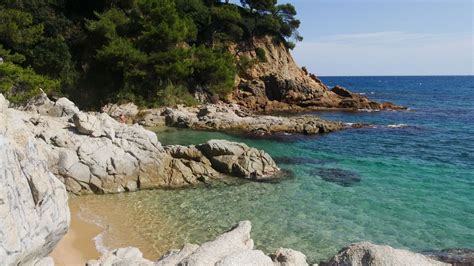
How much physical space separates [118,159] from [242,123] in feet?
63.7

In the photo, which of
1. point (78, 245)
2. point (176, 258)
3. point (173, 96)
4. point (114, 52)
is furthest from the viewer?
point (173, 96)

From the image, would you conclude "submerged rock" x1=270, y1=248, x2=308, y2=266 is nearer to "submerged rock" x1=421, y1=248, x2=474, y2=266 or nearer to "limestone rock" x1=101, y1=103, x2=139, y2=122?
"submerged rock" x1=421, y1=248, x2=474, y2=266

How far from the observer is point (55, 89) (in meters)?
38.2

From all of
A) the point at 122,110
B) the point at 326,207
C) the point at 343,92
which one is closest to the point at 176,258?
the point at 326,207

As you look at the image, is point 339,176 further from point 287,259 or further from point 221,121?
point 221,121

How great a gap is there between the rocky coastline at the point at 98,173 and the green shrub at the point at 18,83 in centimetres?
132

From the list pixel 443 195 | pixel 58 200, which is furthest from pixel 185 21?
pixel 58 200

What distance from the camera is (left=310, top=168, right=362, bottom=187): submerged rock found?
67.5 ft

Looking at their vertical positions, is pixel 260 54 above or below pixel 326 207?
above

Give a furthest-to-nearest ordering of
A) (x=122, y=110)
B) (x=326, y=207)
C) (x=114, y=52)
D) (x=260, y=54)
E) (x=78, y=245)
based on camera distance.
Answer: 1. (x=260, y=54)
2. (x=122, y=110)
3. (x=114, y=52)
4. (x=326, y=207)
5. (x=78, y=245)

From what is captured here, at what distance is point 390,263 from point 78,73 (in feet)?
132

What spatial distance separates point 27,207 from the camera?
20.7ft

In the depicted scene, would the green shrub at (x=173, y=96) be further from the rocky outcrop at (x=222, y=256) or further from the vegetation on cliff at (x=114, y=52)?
the rocky outcrop at (x=222, y=256)

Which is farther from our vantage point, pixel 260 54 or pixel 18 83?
pixel 260 54
